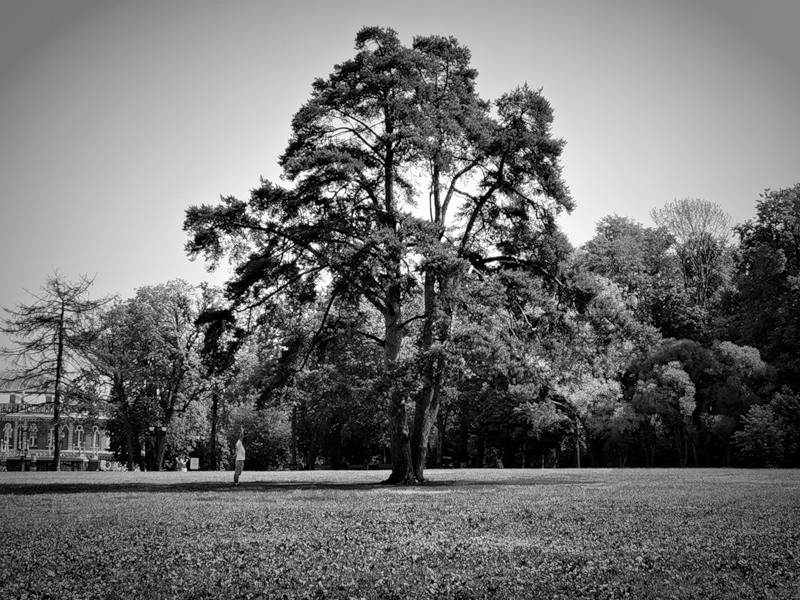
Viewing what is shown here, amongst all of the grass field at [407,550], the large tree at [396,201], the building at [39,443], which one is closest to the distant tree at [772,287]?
the large tree at [396,201]

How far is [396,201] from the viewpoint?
104 ft

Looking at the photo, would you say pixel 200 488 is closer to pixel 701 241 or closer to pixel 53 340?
pixel 53 340

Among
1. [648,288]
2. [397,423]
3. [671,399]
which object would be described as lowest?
[397,423]

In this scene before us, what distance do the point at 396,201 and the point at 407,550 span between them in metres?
22.9

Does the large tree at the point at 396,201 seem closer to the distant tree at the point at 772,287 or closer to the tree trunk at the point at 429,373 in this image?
the tree trunk at the point at 429,373

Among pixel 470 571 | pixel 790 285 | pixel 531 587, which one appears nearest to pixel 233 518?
pixel 470 571

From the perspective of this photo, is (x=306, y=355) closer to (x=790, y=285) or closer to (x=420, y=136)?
(x=420, y=136)

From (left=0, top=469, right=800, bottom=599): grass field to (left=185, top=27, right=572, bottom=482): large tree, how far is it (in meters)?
10.8

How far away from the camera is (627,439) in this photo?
54.4 meters

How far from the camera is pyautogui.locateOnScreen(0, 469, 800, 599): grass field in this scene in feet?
26.2

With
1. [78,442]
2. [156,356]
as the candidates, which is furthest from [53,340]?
[78,442]

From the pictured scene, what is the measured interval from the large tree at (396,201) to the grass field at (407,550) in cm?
1079

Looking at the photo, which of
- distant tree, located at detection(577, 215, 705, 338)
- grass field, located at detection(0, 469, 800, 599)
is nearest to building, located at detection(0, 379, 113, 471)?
distant tree, located at detection(577, 215, 705, 338)

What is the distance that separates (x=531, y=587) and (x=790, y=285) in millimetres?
43782
